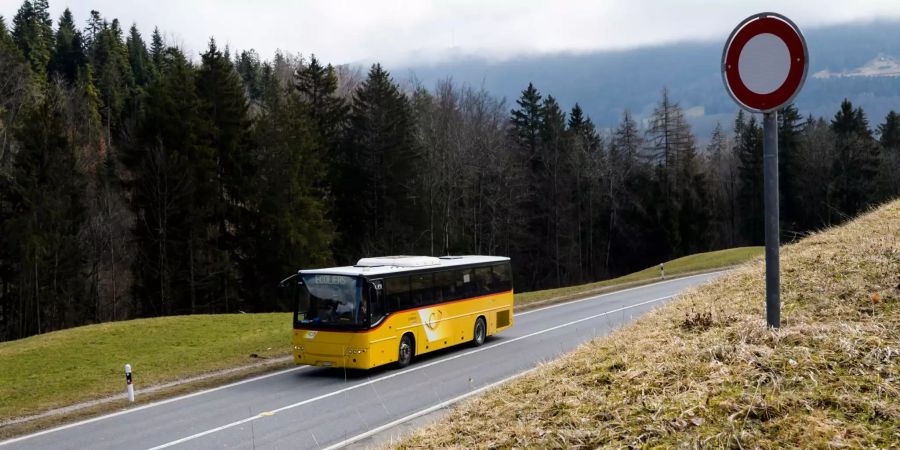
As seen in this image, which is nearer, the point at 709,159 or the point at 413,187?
the point at 413,187

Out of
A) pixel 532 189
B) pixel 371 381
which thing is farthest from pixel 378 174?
pixel 371 381

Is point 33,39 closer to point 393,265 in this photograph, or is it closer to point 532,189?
point 532,189

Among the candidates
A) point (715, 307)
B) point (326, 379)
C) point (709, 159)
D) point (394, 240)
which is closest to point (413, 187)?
point (394, 240)

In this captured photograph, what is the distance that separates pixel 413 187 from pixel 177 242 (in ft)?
67.1

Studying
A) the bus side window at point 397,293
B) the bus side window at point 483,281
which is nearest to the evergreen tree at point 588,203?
the bus side window at point 483,281

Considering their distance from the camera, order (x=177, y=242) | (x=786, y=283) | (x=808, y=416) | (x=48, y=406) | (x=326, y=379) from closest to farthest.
A: 1. (x=808, y=416)
2. (x=786, y=283)
3. (x=48, y=406)
4. (x=326, y=379)
5. (x=177, y=242)

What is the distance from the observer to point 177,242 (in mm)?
45344

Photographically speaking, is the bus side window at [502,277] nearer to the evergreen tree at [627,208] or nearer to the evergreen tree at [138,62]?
the evergreen tree at [627,208]

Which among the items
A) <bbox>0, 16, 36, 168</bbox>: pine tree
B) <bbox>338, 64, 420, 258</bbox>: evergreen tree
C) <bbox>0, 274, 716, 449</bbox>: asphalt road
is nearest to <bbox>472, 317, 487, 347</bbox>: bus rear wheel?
<bbox>0, 274, 716, 449</bbox>: asphalt road

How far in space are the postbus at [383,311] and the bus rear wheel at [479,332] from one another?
0.10ft

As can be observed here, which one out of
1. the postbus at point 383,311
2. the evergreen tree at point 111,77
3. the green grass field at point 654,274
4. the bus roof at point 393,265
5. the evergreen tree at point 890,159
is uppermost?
the evergreen tree at point 111,77

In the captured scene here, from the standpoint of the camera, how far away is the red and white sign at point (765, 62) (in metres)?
5.21

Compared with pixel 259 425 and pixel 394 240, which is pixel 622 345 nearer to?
pixel 259 425

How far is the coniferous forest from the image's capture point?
148ft
